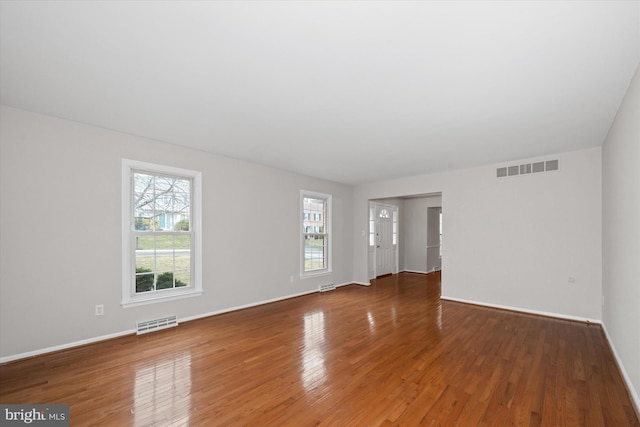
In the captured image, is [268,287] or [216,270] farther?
[268,287]

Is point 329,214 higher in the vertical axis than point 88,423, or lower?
higher

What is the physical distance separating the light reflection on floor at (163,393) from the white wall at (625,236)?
11.7ft

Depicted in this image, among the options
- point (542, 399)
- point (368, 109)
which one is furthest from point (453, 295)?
point (368, 109)

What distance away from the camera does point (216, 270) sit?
4660 millimetres

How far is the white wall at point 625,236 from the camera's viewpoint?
7.37 ft

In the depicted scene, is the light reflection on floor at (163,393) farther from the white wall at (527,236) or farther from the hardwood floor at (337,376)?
the white wall at (527,236)

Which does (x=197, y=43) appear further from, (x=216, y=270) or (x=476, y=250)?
Answer: (x=476, y=250)

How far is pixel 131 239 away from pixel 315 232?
371 cm

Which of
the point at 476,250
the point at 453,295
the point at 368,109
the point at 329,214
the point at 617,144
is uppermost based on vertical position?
the point at 368,109

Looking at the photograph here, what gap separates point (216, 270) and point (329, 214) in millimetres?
3097

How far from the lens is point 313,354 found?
3.15m

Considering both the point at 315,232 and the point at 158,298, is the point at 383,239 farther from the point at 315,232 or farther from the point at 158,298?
the point at 158,298

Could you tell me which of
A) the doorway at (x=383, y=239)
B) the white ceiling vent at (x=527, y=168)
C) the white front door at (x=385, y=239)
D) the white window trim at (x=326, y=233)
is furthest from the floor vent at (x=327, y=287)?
the white ceiling vent at (x=527, y=168)

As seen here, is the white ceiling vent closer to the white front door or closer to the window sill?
the white front door
